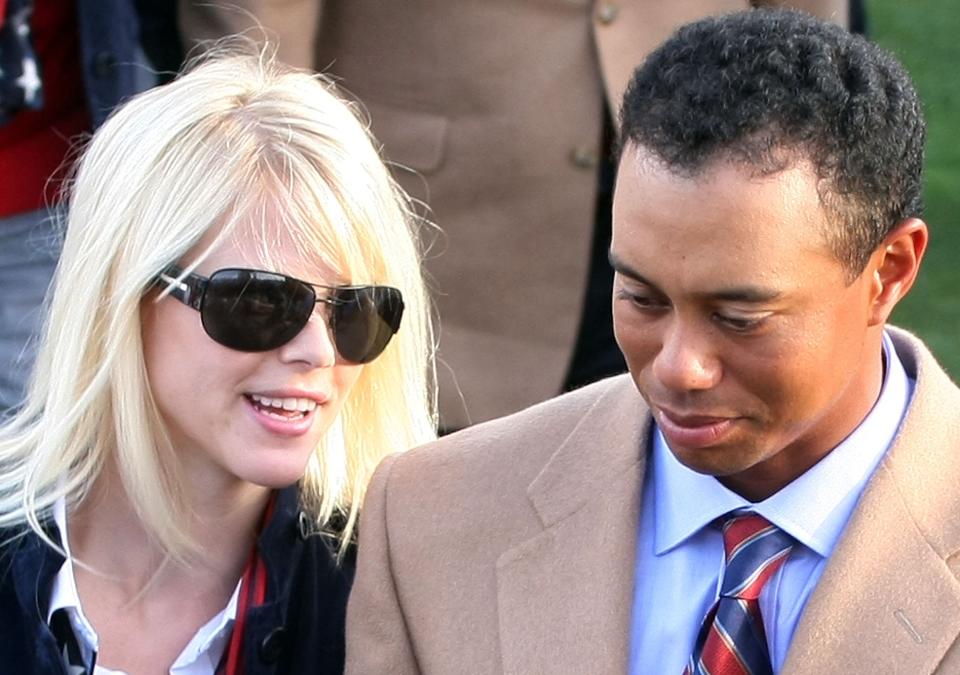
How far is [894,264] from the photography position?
8.86ft

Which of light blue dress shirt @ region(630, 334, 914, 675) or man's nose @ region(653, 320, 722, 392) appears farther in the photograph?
light blue dress shirt @ region(630, 334, 914, 675)

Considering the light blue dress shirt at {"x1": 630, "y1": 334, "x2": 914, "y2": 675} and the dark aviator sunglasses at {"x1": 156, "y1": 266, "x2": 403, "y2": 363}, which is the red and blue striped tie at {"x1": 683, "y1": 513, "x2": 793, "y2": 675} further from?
the dark aviator sunglasses at {"x1": 156, "y1": 266, "x2": 403, "y2": 363}

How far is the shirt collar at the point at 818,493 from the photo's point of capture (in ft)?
9.04

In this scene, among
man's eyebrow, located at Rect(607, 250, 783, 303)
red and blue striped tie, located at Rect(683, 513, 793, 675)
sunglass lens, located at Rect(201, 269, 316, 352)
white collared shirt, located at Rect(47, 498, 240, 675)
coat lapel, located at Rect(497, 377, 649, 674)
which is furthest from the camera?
white collared shirt, located at Rect(47, 498, 240, 675)

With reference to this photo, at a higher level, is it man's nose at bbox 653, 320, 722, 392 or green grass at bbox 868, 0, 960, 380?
man's nose at bbox 653, 320, 722, 392

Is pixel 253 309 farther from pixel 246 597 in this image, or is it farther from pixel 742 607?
pixel 742 607


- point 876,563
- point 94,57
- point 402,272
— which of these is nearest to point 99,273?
point 402,272

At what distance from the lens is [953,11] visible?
30.8ft

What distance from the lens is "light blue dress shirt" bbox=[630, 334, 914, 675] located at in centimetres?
273

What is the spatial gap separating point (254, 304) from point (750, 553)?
33.7 inches

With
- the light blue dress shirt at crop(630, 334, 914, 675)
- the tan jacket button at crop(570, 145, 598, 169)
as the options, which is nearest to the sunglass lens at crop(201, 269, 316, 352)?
the light blue dress shirt at crop(630, 334, 914, 675)

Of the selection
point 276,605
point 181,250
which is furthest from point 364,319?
point 276,605

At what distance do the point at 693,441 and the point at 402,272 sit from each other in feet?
2.80

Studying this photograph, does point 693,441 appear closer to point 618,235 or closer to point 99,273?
point 618,235
